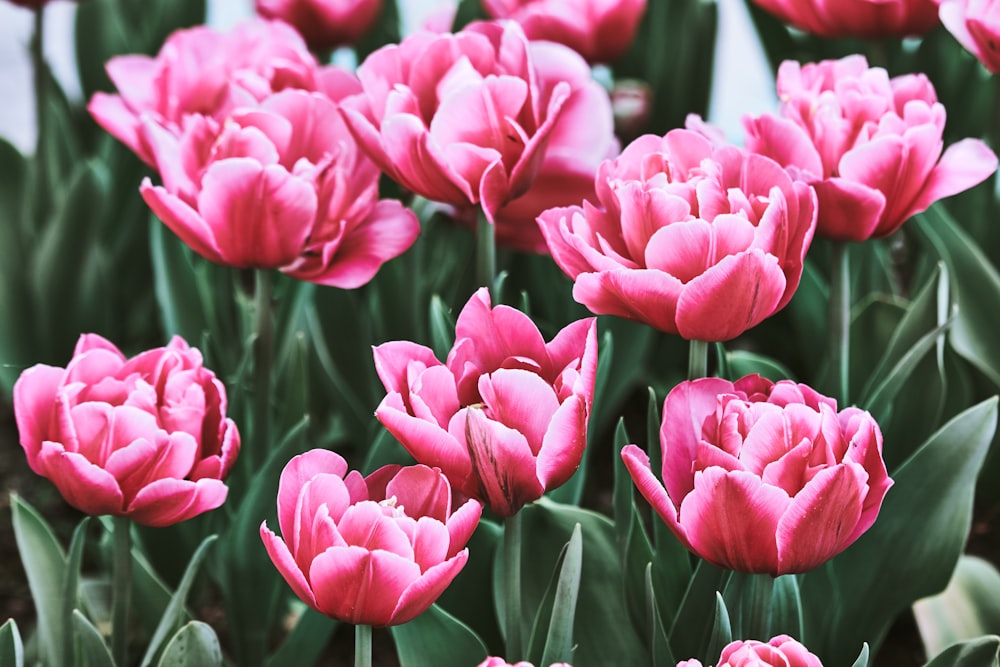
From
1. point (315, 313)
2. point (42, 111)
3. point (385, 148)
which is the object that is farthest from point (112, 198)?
point (385, 148)

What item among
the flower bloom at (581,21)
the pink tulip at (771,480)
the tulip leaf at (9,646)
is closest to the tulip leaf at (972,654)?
the pink tulip at (771,480)

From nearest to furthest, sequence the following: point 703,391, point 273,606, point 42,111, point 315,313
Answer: point 703,391, point 273,606, point 315,313, point 42,111

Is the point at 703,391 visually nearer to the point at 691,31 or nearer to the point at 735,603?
the point at 735,603

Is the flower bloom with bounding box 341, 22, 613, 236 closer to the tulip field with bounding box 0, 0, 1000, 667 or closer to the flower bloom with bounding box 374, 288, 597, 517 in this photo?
the tulip field with bounding box 0, 0, 1000, 667

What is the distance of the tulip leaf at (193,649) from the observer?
0.65 meters

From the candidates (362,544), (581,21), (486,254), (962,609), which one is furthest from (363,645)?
(581,21)

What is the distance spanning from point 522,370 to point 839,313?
0.95 feet

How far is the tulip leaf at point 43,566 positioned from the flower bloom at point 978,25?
62 centimetres

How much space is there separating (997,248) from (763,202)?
60 centimetres

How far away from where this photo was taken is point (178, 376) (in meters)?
0.66

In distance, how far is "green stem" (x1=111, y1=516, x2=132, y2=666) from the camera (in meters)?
0.68

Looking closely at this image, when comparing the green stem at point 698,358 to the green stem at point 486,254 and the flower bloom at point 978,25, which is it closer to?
the green stem at point 486,254

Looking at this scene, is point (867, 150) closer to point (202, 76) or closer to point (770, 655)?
point (770, 655)

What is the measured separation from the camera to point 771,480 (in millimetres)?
542
